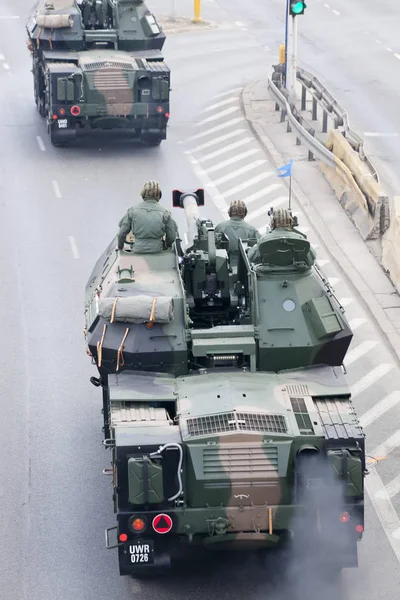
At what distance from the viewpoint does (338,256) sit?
2786cm

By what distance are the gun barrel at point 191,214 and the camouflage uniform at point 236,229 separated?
390 mm

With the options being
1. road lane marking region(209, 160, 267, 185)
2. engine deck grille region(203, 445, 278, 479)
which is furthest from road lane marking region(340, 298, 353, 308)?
engine deck grille region(203, 445, 278, 479)

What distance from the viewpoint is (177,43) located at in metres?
48.1

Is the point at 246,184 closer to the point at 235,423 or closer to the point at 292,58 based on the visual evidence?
the point at 292,58

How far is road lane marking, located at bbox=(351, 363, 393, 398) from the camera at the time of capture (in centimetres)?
2197

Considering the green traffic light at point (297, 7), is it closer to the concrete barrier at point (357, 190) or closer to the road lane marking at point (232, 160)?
the concrete barrier at point (357, 190)

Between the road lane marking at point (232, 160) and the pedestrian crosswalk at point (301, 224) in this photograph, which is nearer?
the pedestrian crosswalk at point (301, 224)

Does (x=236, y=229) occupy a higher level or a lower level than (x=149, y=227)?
lower

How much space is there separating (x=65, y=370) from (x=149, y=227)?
4.18 metres

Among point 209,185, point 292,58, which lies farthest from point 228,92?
point 209,185

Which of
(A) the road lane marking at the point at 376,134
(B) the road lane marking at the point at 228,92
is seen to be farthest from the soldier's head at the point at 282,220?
(B) the road lane marking at the point at 228,92

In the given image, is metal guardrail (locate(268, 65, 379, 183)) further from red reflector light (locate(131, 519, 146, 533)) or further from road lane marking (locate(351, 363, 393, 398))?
red reflector light (locate(131, 519, 146, 533))

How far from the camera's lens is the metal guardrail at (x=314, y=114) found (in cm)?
3222

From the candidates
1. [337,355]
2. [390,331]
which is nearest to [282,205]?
[390,331]
